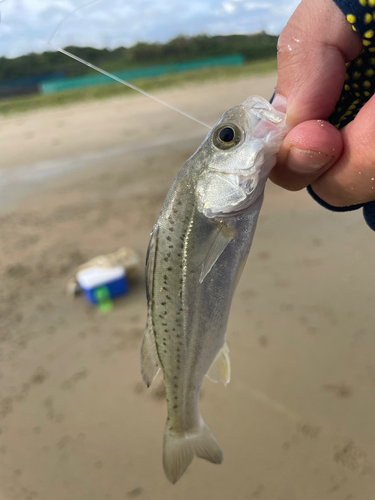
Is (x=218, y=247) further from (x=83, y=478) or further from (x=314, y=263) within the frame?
(x=314, y=263)

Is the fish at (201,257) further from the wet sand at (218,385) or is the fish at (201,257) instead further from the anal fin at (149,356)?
the wet sand at (218,385)

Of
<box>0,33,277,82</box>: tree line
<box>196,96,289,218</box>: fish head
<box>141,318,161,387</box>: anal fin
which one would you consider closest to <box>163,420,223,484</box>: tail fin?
<box>141,318,161,387</box>: anal fin

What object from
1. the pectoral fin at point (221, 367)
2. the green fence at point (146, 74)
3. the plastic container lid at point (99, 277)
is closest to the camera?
the pectoral fin at point (221, 367)

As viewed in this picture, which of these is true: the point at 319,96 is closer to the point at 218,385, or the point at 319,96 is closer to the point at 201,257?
the point at 201,257

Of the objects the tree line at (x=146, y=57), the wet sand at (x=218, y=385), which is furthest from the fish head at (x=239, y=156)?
the tree line at (x=146, y=57)

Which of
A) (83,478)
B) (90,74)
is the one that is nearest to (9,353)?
(83,478)
